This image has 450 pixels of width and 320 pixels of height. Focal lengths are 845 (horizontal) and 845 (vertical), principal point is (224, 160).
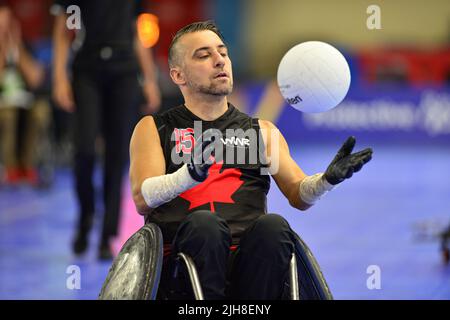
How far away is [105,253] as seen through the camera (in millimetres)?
5957

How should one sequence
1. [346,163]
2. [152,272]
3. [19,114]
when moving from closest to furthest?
[152,272] → [346,163] → [19,114]

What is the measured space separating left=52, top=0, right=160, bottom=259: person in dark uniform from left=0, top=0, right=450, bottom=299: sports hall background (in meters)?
0.56

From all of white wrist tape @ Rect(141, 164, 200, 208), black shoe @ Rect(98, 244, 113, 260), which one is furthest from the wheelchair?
black shoe @ Rect(98, 244, 113, 260)

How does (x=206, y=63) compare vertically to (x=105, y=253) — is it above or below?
above

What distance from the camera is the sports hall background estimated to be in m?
5.70

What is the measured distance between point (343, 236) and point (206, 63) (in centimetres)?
384

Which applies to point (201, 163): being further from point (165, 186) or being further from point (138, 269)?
point (138, 269)

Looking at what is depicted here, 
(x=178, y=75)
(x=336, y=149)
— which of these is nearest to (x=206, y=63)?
(x=178, y=75)

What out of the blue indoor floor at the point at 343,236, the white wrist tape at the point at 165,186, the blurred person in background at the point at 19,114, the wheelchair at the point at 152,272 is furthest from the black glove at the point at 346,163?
the blurred person in background at the point at 19,114

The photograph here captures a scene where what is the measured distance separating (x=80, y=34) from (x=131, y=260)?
134 inches

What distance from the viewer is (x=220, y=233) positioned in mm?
3062

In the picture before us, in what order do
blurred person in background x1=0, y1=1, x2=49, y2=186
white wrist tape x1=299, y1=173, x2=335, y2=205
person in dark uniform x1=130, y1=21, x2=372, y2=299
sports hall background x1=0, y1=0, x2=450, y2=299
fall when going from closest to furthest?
1. person in dark uniform x1=130, y1=21, x2=372, y2=299
2. white wrist tape x1=299, y1=173, x2=335, y2=205
3. sports hall background x1=0, y1=0, x2=450, y2=299
4. blurred person in background x1=0, y1=1, x2=49, y2=186

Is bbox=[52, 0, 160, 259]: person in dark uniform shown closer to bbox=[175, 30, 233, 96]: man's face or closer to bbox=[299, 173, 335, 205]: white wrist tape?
bbox=[175, 30, 233, 96]: man's face
